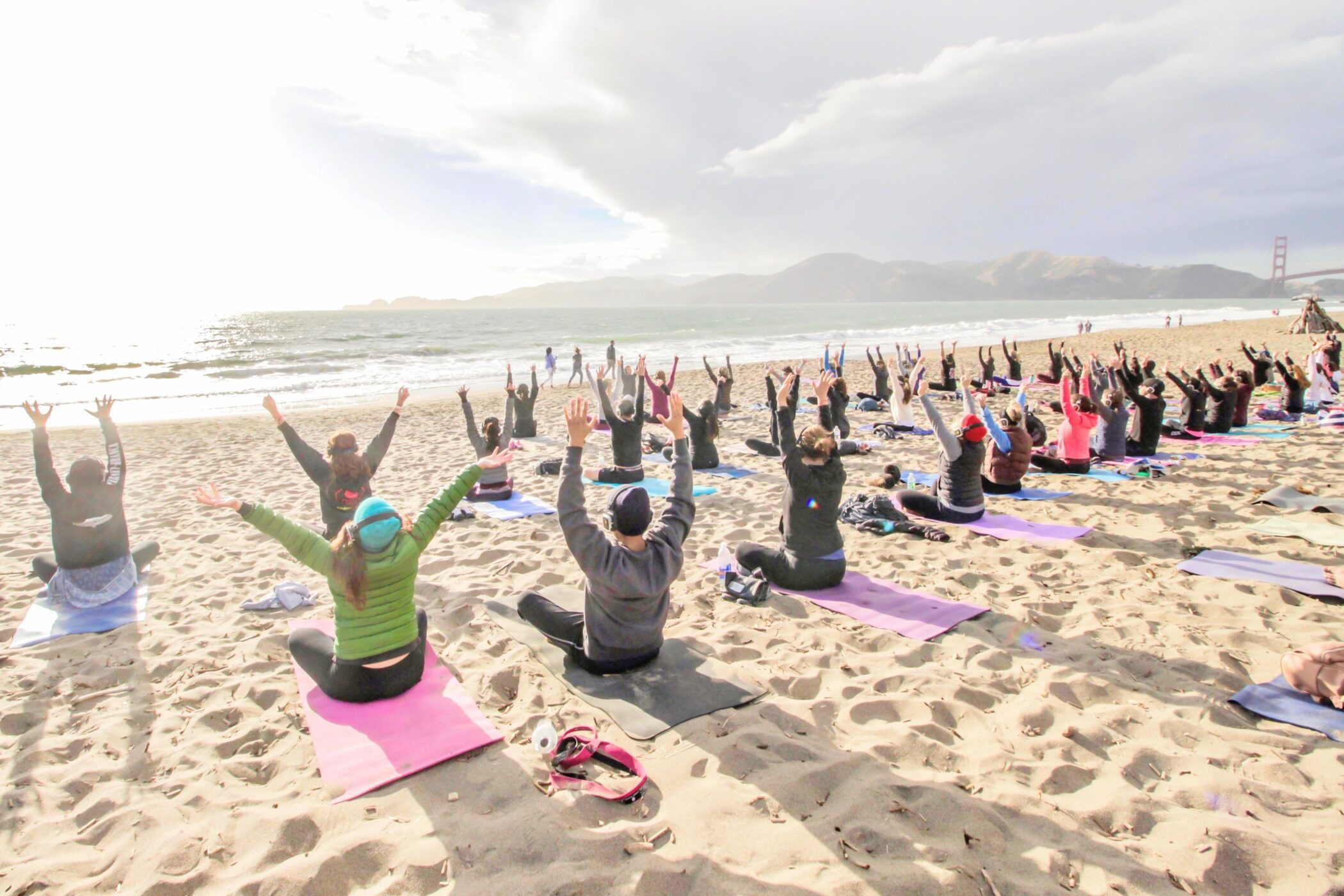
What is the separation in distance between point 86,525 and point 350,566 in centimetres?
360

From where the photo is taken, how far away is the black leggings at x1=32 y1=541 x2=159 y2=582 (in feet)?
17.5

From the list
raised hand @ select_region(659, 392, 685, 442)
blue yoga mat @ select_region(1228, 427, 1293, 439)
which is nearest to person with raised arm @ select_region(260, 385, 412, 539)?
raised hand @ select_region(659, 392, 685, 442)

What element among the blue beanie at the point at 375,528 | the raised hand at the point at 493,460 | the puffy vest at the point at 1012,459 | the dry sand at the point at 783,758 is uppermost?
the raised hand at the point at 493,460

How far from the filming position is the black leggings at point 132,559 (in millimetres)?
5332

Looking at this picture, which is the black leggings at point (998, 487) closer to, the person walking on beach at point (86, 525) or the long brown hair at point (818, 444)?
the long brown hair at point (818, 444)

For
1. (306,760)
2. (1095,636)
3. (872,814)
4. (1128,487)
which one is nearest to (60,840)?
(306,760)

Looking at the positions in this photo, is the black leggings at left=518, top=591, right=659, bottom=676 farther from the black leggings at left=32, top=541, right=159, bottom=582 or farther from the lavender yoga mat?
the lavender yoga mat

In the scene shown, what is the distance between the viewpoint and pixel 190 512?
314 inches

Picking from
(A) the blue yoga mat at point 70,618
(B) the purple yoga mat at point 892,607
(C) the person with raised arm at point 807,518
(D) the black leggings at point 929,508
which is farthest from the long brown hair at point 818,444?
(A) the blue yoga mat at point 70,618

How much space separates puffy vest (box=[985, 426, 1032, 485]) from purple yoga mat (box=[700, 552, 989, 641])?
336 centimetres

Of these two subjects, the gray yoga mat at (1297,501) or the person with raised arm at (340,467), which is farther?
the gray yoga mat at (1297,501)

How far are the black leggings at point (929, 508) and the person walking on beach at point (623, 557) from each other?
4.05 metres

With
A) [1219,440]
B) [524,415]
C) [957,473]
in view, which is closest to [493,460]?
[957,473]

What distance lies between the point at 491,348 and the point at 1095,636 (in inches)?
1684
